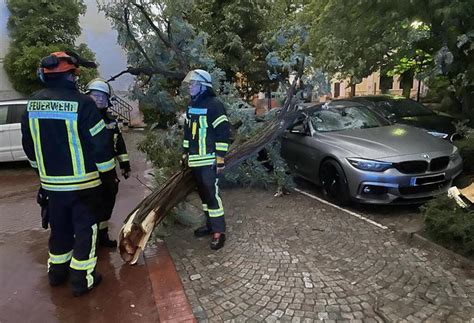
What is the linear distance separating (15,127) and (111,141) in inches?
228

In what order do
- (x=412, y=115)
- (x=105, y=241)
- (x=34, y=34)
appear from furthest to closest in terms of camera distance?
1. (x=34, y=34)
2. (x=412, y=115)
3. (x=105, y=241)

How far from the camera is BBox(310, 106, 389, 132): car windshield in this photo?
634cm

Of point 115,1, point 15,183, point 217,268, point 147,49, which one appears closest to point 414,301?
point 217,268

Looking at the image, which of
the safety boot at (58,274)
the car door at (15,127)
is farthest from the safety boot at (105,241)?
the car door at (15,127)

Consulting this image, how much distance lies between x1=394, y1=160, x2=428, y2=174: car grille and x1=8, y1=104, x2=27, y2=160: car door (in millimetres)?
7705

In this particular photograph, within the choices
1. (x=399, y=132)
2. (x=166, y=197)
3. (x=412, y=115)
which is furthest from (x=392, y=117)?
(x=166, y=197)

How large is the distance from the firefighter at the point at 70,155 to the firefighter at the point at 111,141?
0.60 m

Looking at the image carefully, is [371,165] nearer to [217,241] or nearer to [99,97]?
[217,241]

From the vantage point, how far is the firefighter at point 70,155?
3211mm

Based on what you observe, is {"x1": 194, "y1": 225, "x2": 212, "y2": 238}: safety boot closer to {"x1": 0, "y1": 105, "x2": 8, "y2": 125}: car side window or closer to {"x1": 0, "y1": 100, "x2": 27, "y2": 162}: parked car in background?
{"x1": 0, "y1": 100, "x2": 27, "y2": 162}: parked car in background

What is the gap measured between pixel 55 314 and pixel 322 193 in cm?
433

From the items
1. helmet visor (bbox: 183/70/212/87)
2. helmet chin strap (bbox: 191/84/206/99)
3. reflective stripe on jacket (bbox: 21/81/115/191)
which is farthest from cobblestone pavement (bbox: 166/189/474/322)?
helmet visor (bbox: 183/70/212/87)

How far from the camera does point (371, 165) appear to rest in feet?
16.6

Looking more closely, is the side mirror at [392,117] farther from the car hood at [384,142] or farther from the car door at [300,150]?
the car door at [300,150]
